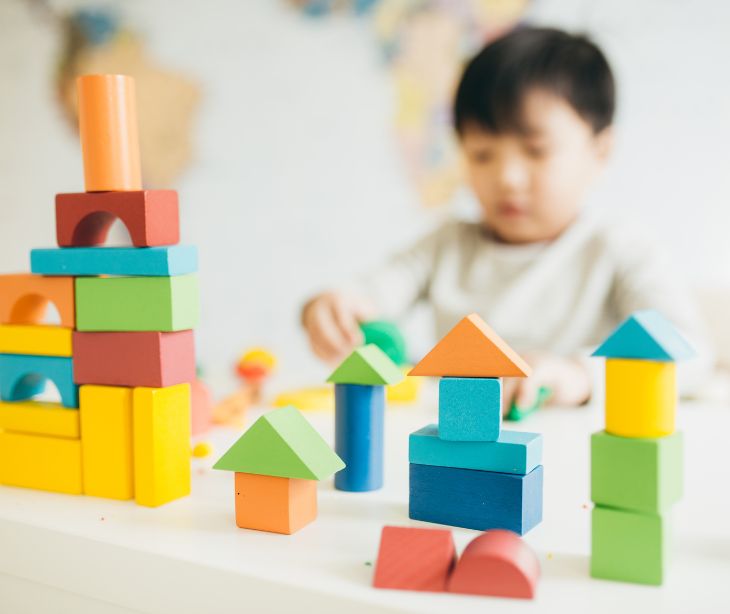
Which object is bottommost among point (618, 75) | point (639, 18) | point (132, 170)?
point (132, 170)

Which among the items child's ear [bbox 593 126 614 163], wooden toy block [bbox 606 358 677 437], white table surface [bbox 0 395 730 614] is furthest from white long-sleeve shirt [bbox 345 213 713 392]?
wooden toy block [bbox 606 358 677 437]

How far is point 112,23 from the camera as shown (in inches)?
100

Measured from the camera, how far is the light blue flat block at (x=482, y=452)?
532 millimetres

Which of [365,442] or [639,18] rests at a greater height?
[639,18]

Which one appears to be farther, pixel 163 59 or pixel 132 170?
pixel 163 59

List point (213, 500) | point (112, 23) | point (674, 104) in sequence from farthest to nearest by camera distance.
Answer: point (112, 23) < point (674, 104) < point (213, 500)

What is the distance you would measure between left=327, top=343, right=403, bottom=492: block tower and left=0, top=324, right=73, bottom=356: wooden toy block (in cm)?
22

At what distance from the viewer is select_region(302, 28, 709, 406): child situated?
1331 mm

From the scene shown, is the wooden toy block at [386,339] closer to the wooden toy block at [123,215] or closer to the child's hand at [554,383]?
the child's hand at [554,383]

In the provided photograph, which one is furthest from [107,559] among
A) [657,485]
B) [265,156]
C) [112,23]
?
[112,23]

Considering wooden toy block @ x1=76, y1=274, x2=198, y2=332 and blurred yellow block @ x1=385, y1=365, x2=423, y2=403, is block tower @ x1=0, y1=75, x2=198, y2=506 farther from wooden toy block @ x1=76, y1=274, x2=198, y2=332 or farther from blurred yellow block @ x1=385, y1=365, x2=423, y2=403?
blurred yellow block @ x1=385, y1=365, x2=423, y2=403

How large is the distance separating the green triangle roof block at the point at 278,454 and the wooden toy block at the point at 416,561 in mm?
98

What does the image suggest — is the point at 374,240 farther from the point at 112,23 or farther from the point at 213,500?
the point at 213,500

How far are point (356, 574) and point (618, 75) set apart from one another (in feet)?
5.53
